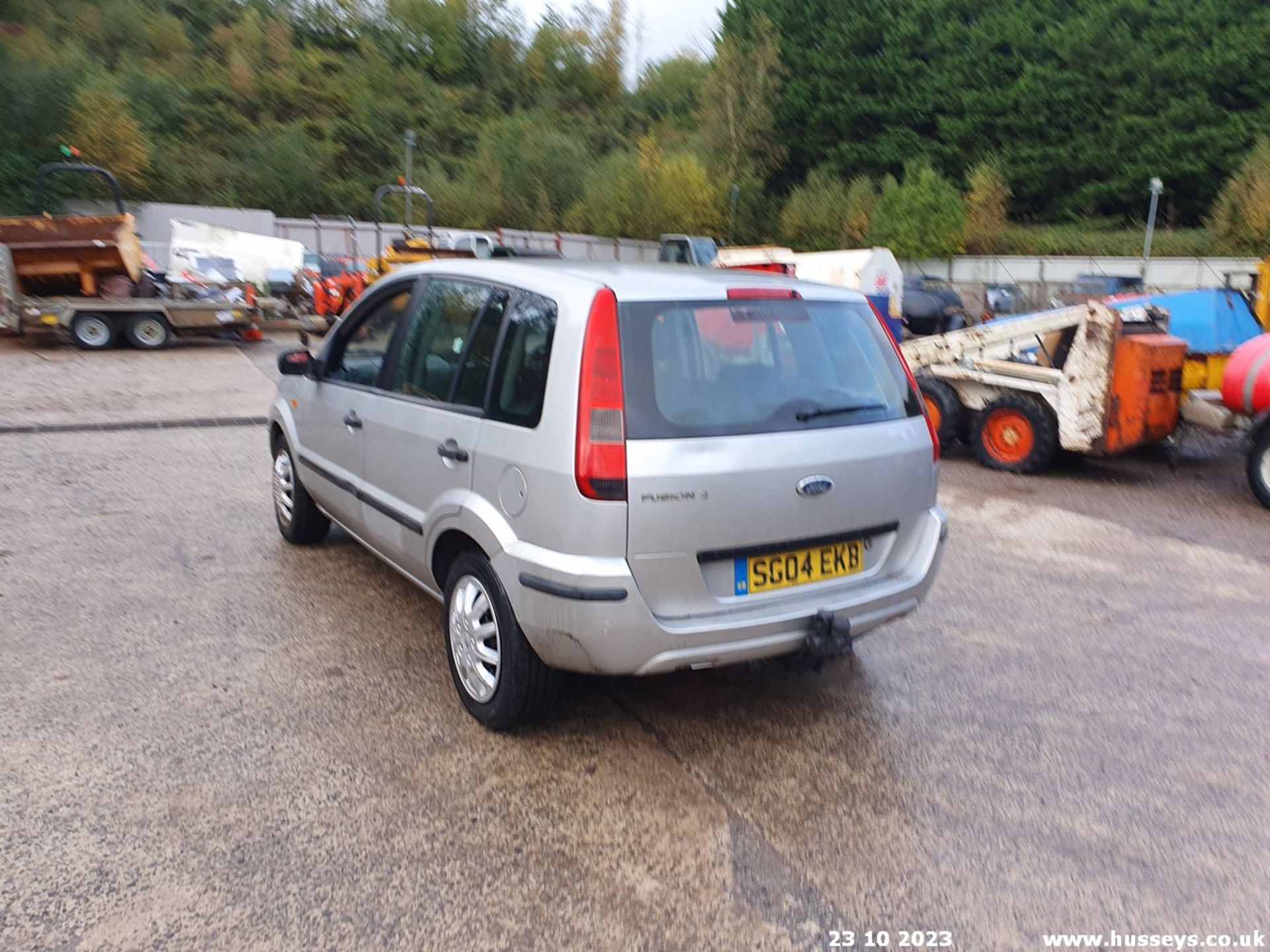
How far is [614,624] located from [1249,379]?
7.10 meters

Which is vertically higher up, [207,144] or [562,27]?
[562,27]

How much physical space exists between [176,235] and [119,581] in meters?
17.2

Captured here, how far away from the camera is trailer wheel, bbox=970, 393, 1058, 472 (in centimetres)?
832

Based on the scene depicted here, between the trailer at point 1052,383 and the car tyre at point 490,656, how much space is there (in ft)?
20.5

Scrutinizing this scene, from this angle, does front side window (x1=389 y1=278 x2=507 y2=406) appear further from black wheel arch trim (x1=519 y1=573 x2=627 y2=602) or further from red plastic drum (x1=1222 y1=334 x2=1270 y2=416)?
red plastic drum (x1=1222 y1=334 x2=1270 y2=416)

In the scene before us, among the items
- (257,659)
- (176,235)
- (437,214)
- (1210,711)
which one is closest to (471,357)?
(257,659)

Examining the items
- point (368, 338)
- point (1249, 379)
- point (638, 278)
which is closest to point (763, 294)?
point (638, 278)

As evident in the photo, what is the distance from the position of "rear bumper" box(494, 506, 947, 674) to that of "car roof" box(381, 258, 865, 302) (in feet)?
3.06

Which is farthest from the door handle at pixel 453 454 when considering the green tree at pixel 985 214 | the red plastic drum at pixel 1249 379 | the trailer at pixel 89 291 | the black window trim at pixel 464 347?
the green tree at pixel 985 214

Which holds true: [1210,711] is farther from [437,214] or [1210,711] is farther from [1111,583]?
[437,214]

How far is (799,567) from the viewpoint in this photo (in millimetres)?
3324

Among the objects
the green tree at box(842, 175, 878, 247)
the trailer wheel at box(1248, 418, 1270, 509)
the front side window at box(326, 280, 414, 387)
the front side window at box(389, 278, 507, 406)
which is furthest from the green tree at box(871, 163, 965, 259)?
the front side window at box(389, 278, 507, 406)

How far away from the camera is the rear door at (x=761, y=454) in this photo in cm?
306

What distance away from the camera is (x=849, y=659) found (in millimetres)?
4281
